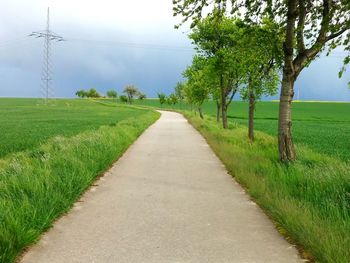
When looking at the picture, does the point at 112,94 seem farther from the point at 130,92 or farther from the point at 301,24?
the point at 301,24

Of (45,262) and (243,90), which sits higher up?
(243,90)

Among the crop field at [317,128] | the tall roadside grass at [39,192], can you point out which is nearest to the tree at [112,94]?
the crop field at [317,128]

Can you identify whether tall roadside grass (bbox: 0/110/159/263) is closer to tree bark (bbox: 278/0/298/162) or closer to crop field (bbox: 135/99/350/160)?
tree bark (bbox: 278/0/298/162)

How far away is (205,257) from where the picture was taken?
16.0 ft

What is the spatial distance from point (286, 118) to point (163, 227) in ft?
19.7

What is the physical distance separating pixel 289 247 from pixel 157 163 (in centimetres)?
818

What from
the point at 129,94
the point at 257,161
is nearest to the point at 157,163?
the point at 257,161

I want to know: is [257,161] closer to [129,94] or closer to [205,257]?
[205,257]

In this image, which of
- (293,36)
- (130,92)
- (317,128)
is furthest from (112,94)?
(293,36)

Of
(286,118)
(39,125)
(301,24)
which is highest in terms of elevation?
(301,24)

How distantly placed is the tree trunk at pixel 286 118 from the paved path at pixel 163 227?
1765 mm

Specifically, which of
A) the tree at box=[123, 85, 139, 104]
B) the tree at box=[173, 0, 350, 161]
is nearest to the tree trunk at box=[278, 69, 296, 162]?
the tree at box=[173, 0, 350, 161]

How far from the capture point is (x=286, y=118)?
1095 centimetres

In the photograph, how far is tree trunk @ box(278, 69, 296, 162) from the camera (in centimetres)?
1095
